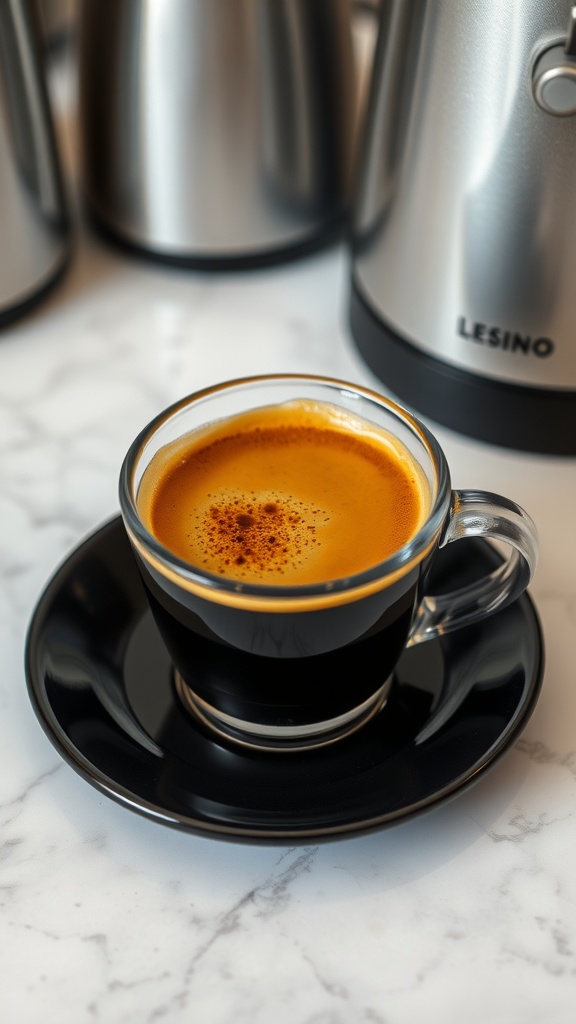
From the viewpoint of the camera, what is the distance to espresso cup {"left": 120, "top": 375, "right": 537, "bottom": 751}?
422 millimetres

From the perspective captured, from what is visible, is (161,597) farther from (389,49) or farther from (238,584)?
(389,49)

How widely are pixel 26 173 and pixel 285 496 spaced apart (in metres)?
0.35

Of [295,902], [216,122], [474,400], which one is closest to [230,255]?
[216,122]

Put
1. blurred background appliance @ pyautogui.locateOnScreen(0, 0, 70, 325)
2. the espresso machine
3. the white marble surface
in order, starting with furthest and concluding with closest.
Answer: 1. blurred background appliance @ pyautogui.locateOnScreen(0, 0, 70, 325)
2. the espresso machine
3. the white marble surface

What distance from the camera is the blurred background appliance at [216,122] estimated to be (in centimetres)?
68

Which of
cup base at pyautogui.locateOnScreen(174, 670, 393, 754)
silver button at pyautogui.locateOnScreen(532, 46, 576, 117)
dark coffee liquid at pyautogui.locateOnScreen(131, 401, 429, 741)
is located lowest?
cup base at pyautogui.locateOnScreen(174, 670, 393, 754)

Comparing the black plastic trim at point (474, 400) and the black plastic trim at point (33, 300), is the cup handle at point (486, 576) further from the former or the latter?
the black plastic trim at point (33, 300)

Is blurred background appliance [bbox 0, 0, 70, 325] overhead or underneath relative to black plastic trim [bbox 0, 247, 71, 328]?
overhead

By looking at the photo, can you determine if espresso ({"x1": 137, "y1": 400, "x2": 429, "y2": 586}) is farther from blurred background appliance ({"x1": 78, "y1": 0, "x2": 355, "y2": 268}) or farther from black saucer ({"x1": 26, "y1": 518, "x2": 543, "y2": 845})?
blurred background appliance ({"x1": 78, "y1": 0, "x2": 355, "y2": 268})

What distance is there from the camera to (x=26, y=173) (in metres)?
0.70

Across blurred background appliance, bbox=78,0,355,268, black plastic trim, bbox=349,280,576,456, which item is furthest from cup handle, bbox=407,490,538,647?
blurred background appliance, bbox=78,0,355,268

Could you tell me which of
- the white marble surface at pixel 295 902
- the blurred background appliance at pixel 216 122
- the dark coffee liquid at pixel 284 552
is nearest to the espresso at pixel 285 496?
the dark coffee liquid at pixel 284 552

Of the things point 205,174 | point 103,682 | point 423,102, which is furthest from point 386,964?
point 205,174

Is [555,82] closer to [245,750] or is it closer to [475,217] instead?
[475,217]
